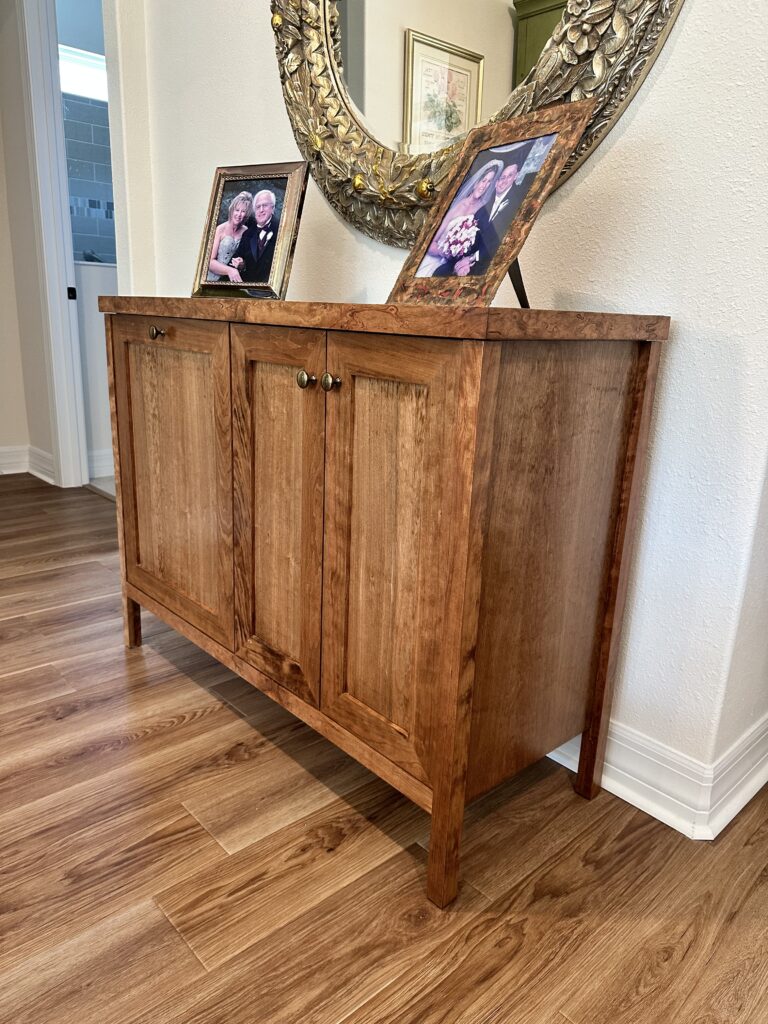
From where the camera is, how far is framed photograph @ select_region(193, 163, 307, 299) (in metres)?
1.49

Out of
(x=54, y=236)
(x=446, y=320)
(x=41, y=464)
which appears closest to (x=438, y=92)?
(x=446, y=320)

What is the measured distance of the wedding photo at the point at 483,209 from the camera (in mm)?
1059

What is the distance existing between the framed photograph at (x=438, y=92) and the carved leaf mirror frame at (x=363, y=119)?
4 cm

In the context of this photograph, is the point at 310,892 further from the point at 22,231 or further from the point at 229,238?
the point at 22,231

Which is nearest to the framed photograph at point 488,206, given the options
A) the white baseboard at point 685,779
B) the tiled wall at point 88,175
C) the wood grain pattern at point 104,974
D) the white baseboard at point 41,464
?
the white baseboard at point 685,779

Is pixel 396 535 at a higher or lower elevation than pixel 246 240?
lower

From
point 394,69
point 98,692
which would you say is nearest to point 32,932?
point 98,692

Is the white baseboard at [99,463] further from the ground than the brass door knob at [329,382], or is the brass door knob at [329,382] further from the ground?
the brass door knob at [329,382]

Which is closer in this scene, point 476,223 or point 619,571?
point 476,223

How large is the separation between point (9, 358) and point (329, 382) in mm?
Answer: 3165

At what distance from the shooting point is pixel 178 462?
1544mm

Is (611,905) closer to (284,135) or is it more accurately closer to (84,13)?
(284,135)

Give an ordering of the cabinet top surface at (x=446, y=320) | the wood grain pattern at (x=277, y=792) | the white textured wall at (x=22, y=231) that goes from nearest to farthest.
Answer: the cabinet top surface at (x=446, y=320)
the wood grain pattern at (x=277, y=792)
the white textured wall at (x=22, y=231)

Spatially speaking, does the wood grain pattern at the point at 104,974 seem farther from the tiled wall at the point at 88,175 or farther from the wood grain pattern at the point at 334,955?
the tiled wall at the point at 88,175
